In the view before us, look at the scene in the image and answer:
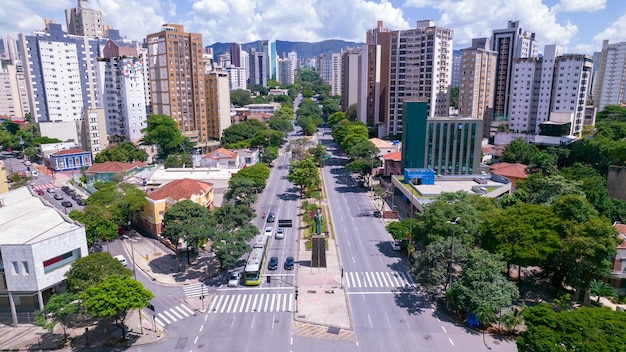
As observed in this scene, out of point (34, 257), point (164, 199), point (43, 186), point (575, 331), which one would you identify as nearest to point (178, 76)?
point (43, 186)

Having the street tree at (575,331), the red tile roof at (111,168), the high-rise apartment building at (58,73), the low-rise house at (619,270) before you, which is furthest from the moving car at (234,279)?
the high-rise apartment building at (58,73)

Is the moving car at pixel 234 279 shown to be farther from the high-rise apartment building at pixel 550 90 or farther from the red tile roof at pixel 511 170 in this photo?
the high-rise apartment building at pixel 550 90

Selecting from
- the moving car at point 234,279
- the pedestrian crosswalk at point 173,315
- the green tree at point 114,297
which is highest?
the green tree at point 114,297

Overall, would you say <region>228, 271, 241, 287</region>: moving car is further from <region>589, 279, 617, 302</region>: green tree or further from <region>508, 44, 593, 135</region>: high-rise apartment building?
<region>508, 44, 593, 135</region>: high-rise apartment building

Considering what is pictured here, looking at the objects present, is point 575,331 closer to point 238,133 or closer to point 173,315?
point 173,315

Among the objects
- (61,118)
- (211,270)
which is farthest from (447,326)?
(61,118)

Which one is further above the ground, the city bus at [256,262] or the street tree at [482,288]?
the street tree at [482,288]

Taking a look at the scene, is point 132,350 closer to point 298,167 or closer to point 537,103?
point 298,167
